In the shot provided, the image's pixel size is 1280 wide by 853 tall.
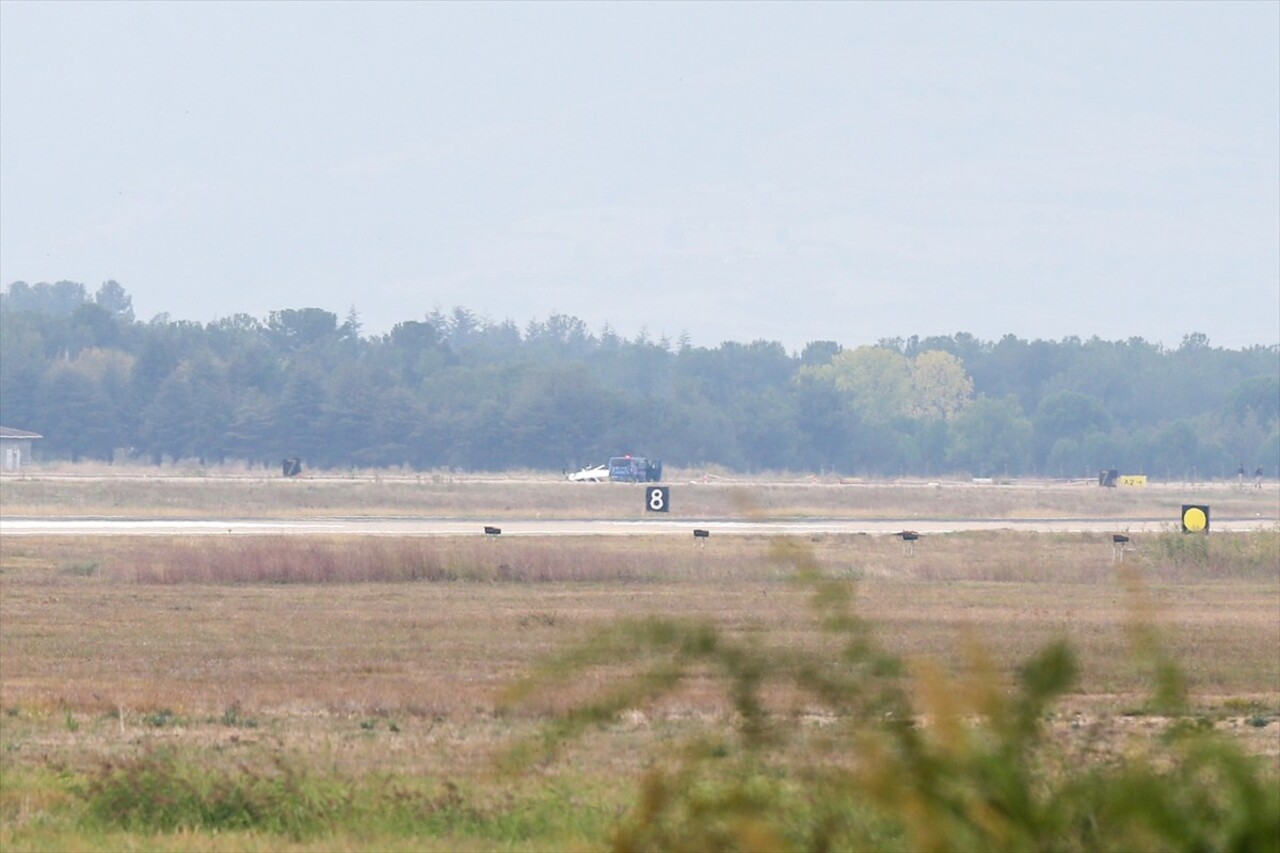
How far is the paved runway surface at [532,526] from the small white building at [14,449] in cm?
5681

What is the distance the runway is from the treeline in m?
69.6

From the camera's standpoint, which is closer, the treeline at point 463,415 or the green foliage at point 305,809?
the green foliage at point 305,809

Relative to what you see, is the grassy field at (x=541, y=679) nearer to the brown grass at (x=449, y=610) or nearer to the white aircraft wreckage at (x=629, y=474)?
the brown grass at (x=449, y=610)

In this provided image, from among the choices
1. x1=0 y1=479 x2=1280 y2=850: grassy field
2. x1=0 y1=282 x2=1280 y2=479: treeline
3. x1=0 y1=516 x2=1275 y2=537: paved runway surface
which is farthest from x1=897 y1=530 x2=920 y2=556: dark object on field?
x1=0 y1=282 x2=1280 y2=479: treeline

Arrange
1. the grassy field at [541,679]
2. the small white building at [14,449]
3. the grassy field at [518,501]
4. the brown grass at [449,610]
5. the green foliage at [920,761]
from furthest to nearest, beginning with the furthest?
the small white building at [14,449], the grassy field at [518,501], the brown grass at [449,610], the grassy field at [541,679], the green foliage at [920,761]

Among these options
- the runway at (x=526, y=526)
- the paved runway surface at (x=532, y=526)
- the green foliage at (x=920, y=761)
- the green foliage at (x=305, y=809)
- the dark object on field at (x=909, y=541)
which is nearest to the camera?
the green foliage at (x=920, y=761)

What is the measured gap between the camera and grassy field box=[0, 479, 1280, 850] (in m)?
2.24

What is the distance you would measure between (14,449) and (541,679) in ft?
409

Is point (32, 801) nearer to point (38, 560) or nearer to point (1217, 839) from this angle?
point (1217, 839)

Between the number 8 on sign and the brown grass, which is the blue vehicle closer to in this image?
the number 8 on sign

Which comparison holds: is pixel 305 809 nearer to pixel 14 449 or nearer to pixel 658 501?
pixel 658 501

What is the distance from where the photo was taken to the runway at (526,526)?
55625mm

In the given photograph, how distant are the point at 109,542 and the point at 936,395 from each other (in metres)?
157

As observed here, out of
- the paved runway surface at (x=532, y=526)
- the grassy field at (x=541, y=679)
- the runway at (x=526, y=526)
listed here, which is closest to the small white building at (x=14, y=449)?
the runway at (x=526, y=526)
